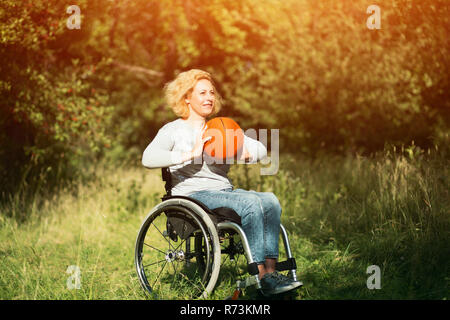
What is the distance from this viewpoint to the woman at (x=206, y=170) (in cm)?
305

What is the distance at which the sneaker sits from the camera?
291 cm

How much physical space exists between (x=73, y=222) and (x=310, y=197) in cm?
266

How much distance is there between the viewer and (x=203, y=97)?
3.52 meters

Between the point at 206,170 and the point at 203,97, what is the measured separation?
0.52m

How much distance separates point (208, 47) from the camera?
39.8ft

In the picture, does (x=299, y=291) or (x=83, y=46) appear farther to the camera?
(x=83, y=46)

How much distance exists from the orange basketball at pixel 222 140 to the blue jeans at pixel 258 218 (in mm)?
276

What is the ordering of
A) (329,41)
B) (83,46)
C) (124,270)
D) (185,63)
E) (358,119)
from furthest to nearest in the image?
(185,63)
(358,119)
(329,41)
(83,46)
(124,270)

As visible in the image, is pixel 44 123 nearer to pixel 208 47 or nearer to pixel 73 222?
pixel 73 222
